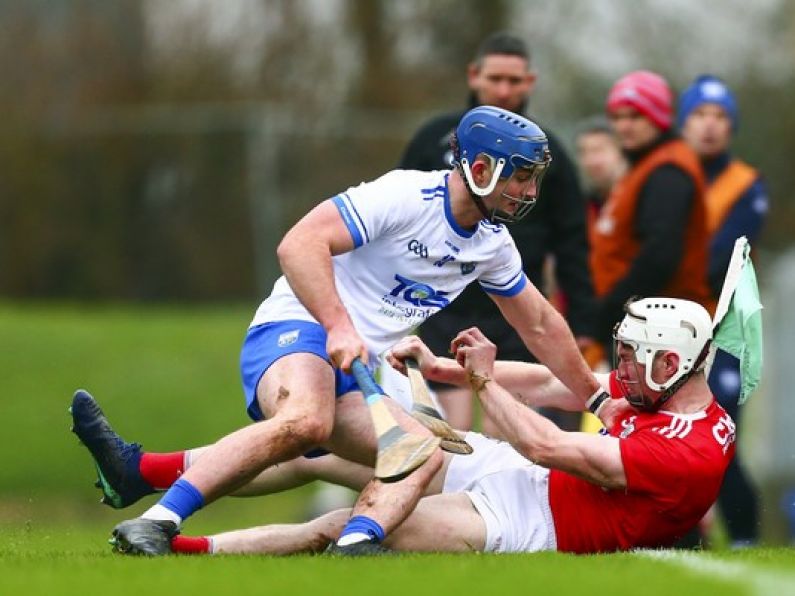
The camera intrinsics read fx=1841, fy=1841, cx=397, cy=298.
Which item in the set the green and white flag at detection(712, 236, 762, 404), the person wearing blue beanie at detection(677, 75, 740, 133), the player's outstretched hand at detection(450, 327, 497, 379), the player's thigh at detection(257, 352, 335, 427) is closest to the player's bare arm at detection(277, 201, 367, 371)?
the player's thigh at detection(257, 352, 335, 427)

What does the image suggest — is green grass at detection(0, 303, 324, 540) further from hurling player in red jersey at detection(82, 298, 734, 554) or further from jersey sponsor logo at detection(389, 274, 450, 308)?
hurling player in red jersey at detection(82, 298, 734, 554)

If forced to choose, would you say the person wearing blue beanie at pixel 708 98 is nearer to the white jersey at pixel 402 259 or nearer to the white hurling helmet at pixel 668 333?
the white jersey at pixel 402 259

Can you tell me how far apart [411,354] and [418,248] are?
0.44 meters

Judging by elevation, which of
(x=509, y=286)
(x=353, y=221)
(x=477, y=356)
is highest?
(x=353, y=221)

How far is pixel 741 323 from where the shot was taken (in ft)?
25.7

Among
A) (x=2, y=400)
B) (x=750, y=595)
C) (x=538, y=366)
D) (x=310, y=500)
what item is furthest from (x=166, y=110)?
(x=750, y=595)

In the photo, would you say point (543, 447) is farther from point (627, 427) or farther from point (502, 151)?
point (502, 151)

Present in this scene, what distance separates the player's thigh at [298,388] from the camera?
7.16 m

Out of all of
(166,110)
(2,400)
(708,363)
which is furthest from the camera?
(166,110)

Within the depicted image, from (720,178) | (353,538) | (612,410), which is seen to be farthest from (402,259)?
(720,178)

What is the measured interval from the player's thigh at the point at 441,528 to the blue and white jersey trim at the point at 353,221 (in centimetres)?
110

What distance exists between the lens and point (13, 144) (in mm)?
22641

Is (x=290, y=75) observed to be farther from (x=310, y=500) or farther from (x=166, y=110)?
(x=310, y=500)

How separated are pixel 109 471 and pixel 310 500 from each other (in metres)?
8.30
